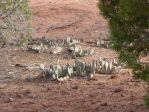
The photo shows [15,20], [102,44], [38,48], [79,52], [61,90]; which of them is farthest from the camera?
[102,44]

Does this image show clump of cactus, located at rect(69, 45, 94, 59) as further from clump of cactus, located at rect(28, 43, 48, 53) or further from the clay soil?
clump of cactus, located at rect(28, 43, 48, 53)

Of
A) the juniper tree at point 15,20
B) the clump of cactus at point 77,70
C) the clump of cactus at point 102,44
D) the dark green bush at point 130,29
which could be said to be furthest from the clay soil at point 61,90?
the dark green bush at point 130,29

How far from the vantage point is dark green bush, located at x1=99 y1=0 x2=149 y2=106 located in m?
5.99

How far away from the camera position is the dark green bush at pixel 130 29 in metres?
5.99

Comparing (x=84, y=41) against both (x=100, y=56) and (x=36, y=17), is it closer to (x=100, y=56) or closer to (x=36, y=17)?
(x=100, y=56)

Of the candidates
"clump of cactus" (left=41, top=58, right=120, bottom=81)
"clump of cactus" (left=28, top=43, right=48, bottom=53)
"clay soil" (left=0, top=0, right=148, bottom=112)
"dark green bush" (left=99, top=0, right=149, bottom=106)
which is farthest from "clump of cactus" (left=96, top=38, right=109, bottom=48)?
"dark green bush" (left=99, top=0, right=149, bottom=106)

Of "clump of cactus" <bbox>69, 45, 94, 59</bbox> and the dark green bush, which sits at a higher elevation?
the dark green bush

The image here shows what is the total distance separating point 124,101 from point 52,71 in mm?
1678

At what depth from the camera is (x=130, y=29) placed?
6.30 meters

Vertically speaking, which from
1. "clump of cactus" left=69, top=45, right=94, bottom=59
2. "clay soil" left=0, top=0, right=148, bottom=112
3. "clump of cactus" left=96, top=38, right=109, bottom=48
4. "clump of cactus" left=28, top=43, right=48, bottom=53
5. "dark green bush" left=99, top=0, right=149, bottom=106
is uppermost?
"dark green bush" left=99, top=0, right=149, bottom=106

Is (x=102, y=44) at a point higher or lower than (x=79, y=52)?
lower

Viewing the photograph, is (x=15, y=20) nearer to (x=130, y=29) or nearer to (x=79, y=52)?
(x=79, y=52)

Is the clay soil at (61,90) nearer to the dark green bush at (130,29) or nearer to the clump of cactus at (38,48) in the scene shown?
the clump of cactus at (38,48)

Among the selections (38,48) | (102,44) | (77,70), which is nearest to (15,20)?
(38,48)
